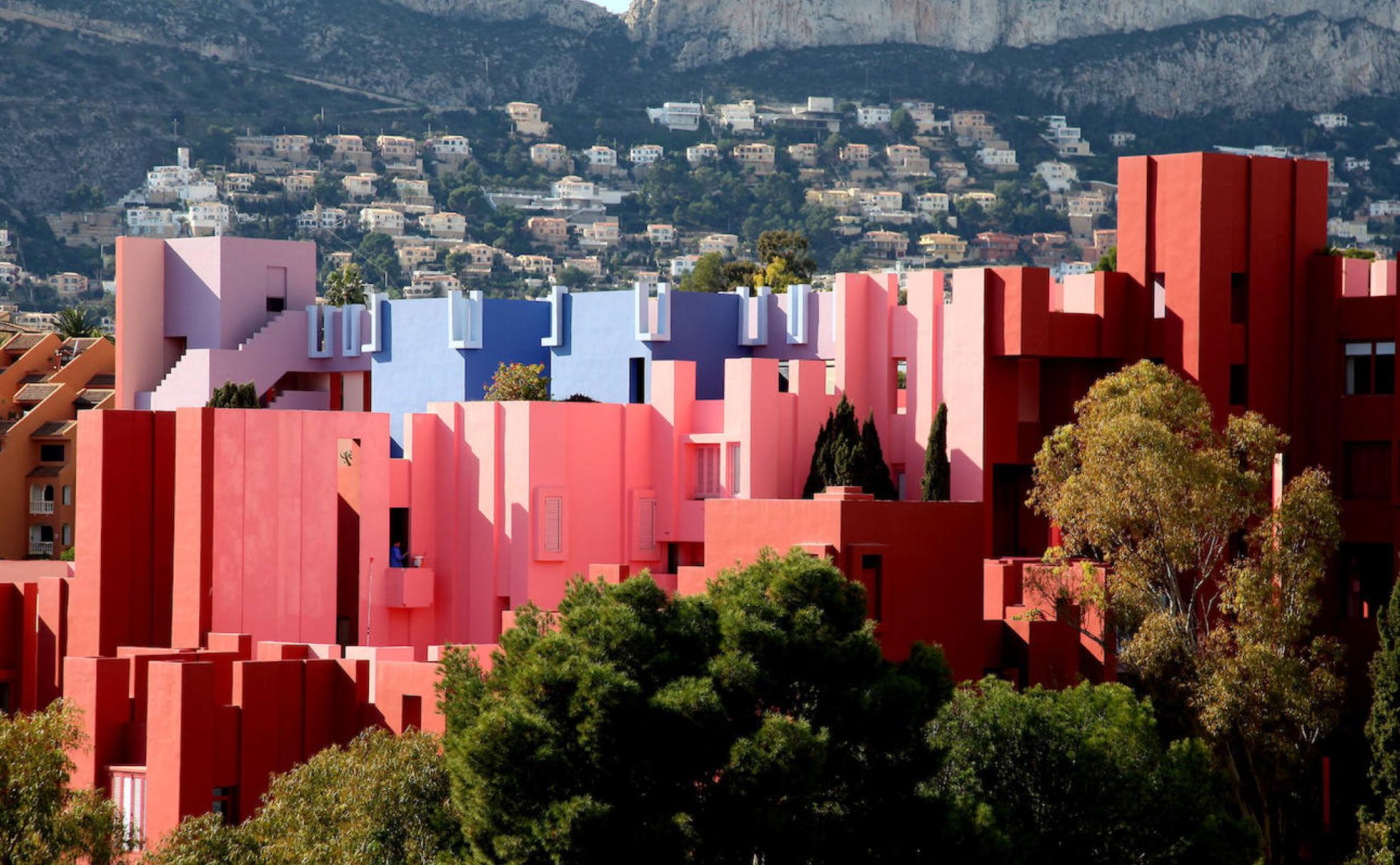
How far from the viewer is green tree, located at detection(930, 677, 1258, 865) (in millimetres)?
36781

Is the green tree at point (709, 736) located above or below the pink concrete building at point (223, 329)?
below

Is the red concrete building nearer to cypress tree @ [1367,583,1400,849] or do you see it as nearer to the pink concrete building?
cypress tree @ [1367,583,1400,849]

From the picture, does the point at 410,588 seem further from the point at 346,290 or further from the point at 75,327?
the point at 75,327

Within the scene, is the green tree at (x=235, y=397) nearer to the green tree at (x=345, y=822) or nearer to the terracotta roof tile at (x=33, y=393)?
the green tree at (x=345, y=822)

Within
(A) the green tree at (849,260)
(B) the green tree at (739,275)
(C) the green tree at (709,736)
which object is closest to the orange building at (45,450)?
(B) the green tree at (739,275)

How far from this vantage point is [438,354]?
217 ft

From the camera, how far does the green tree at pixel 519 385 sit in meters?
61.6

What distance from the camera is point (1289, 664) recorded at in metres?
41.4

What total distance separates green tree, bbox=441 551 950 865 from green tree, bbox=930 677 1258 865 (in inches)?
100

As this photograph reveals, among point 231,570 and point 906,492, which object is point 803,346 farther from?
point 231,570

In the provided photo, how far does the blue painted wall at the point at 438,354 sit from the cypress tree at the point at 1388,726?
28884mm

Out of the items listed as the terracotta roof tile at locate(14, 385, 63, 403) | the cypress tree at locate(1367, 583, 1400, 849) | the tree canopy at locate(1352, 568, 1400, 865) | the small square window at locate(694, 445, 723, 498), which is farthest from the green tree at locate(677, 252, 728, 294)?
the tree canopy at locate(1352, 568, 1400, 865)

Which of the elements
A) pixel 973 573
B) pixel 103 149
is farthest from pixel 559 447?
pixel 103 149

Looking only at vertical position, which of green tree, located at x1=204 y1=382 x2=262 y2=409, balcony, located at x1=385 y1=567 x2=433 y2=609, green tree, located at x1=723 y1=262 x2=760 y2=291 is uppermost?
green tree, located at x1=723 y1=262 x2=760 y2=291
